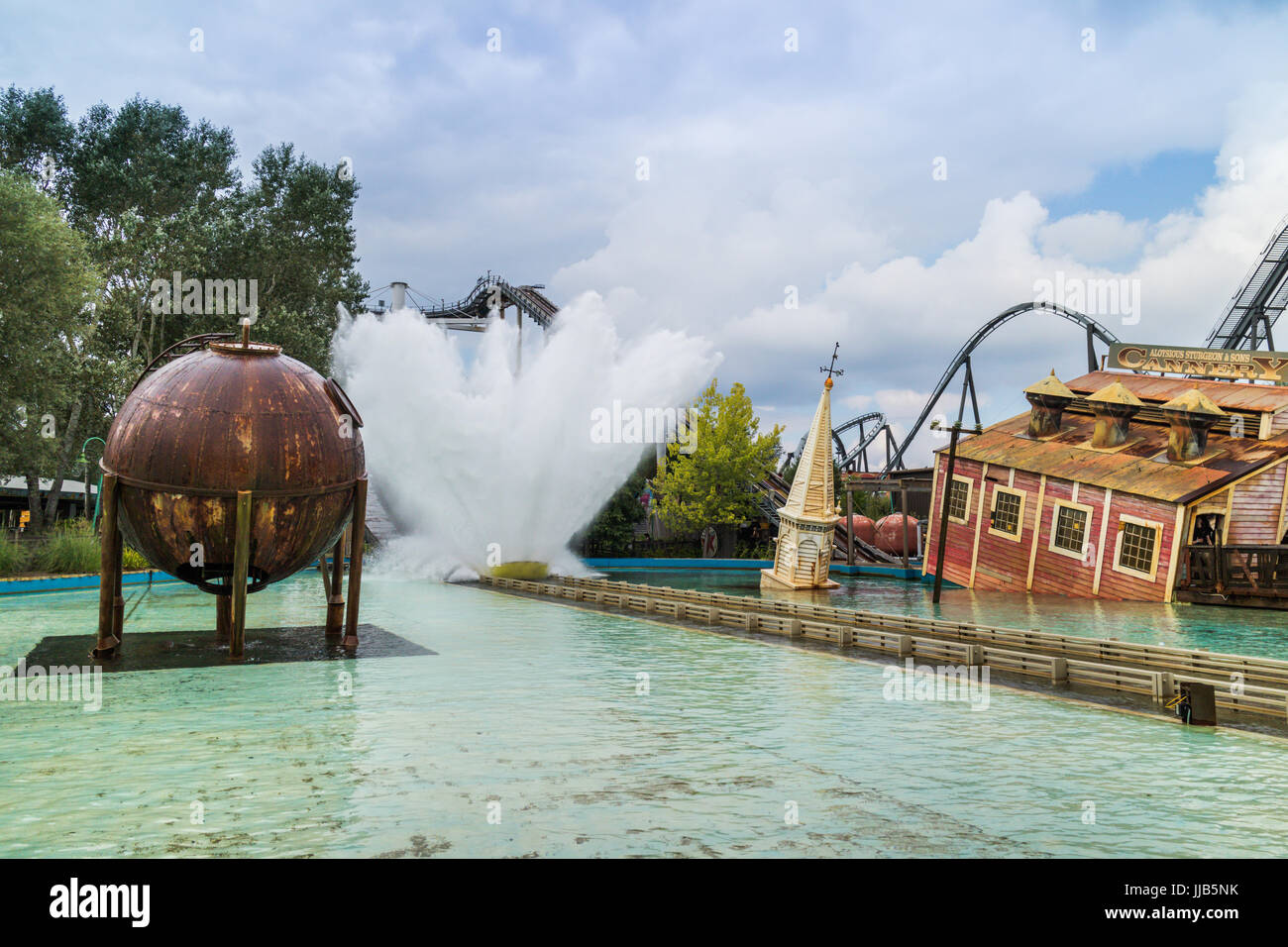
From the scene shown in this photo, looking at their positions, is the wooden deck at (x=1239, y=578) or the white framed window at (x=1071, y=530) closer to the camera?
the wooden deck at (x=1239, y=578)

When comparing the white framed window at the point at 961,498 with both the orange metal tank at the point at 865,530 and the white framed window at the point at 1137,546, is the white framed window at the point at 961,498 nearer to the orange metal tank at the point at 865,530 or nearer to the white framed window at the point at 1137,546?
the white framed window at the point at 1137,546

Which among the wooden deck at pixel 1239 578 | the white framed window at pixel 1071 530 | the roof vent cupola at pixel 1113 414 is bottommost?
the wooden deck at pixel 1239 578

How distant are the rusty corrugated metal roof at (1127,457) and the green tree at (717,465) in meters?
16.3

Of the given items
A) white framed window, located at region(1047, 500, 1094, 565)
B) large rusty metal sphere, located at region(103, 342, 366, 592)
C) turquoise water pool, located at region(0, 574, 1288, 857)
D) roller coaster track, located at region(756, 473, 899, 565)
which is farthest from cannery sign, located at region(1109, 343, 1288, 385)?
large rusty metal sphere, located at region(103, 342, 366, 592)

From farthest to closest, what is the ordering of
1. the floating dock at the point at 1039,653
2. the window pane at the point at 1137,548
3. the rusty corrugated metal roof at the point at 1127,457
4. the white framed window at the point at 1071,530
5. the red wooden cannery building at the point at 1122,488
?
the white framed window at the point at 1071,530
the window pane at the point at 1137,548
the rusty corrugated metal roof at the point at 1127,457
the red wooden cannery building at the point at 1122,488
the floating dock at the point at 1039,653

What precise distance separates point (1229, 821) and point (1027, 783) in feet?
5.86

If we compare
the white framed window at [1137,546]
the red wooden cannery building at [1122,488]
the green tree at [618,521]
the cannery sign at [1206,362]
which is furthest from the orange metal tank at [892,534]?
the white framed window at [1137,546]

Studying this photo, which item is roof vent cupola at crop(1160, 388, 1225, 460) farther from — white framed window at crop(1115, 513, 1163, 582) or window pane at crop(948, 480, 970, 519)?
window pane at crop(948, 480, 970, 519)

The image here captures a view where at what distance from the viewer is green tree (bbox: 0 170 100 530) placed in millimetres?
34719

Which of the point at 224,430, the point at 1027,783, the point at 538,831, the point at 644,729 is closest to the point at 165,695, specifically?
the point at 224,430

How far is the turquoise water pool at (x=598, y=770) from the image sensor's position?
7.80 meters
